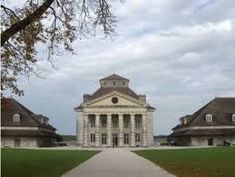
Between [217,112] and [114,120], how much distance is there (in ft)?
94.1

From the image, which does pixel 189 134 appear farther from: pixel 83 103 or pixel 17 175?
pixel 17 175

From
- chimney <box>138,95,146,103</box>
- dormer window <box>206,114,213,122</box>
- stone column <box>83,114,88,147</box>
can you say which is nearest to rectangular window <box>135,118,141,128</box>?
chimney <box>138,95,146,103</box>

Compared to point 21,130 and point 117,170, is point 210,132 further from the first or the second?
point 117,170

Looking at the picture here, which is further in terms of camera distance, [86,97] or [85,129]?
[86,97]

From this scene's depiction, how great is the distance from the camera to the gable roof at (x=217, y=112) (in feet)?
353

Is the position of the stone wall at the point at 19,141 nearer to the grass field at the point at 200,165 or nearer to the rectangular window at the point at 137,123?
the rectangular window at the point at 137,123

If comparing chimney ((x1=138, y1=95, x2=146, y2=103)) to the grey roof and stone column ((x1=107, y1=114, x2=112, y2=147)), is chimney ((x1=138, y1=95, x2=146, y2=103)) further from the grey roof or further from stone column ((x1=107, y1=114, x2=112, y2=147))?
the grey roof

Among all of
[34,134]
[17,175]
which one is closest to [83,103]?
[34,134]

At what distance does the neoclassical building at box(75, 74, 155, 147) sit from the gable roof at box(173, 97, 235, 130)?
14.1 m

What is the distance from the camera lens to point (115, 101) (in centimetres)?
12512

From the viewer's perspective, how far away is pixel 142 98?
433ft

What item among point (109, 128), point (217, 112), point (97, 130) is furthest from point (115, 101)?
point (217, 112)

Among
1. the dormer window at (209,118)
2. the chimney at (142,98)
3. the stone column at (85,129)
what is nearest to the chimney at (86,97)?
the stone column at (85,129)

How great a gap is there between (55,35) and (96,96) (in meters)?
108
